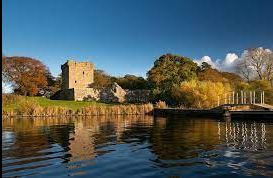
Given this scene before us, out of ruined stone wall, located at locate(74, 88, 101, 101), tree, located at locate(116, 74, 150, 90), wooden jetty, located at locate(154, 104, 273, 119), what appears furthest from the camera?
tree, located at locate(116, 74, 150, 90)

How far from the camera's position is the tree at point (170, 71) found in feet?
207

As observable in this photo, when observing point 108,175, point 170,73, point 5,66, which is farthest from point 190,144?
point 5,66

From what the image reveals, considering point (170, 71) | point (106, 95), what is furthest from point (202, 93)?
point (106, 95)

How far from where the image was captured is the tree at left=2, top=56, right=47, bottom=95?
6519cm

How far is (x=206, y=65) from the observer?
259 ft

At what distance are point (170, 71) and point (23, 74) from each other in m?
27.6

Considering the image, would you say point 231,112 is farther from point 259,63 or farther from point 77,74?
point 77,74

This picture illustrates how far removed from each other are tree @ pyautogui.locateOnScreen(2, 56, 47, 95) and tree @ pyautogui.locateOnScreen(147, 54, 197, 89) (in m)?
21.5

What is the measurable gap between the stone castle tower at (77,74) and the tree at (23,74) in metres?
4.59

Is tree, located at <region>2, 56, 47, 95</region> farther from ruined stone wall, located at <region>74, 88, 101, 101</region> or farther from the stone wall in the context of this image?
ruined stone wall, located at <region>74, 88, 101, 101</region>

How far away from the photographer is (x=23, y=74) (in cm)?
6644

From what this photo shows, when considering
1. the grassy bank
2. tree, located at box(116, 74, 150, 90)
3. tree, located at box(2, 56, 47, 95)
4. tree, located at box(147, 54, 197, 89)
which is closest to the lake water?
the grassy bank

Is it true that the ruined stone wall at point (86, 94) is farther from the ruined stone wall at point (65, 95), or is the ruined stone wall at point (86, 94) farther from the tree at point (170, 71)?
the tree at point (170, 71)

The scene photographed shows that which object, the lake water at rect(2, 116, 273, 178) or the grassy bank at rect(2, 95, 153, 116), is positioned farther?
the grassy bank at rect(2, 95, 153, 116)
